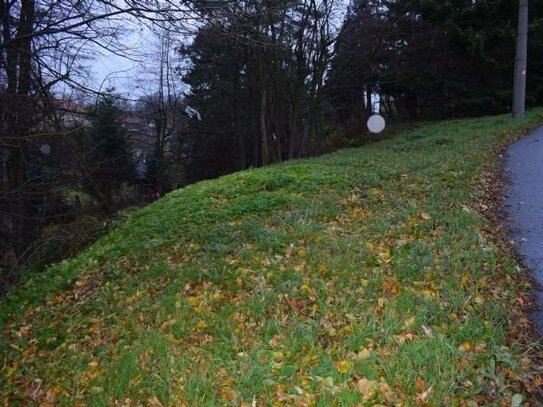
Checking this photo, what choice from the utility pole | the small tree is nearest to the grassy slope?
the small tree

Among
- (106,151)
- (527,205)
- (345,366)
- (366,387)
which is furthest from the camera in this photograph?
(106,151)

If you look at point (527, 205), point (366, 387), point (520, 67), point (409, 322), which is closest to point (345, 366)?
point (366, 387)

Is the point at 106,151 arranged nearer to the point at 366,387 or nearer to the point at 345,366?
the point at 345,366

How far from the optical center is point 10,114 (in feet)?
18.2

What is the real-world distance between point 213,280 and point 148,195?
67.1ft

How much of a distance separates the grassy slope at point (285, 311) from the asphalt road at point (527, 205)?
9.3 inches

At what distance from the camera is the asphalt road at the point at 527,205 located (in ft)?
14.1

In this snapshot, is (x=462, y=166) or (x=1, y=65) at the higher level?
(x=1, y=65)

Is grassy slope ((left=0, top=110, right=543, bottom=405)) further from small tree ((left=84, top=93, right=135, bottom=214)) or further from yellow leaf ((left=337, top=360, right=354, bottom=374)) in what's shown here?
small tree ((left=84, top=93, right=135, bottom=214))

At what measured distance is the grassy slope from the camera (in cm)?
277

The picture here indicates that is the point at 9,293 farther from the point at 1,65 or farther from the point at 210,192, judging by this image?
the point at 210,192

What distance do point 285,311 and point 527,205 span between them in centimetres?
409

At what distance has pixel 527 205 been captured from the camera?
20.0 ft

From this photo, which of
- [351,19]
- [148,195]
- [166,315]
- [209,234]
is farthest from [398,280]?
[148,195]
